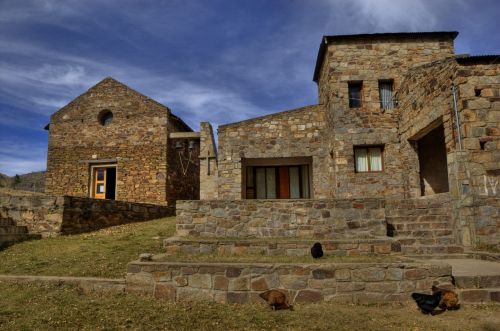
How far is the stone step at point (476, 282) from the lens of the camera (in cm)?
556

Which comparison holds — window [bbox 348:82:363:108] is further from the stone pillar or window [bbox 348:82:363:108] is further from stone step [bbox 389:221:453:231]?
stone step [bbox 389:221:453:231]

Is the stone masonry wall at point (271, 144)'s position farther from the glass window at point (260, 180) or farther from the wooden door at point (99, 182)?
the wooden door at point (99, 182)

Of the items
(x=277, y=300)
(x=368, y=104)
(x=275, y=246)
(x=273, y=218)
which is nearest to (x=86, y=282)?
(x=277, y=300)

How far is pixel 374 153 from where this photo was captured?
44.0 ft

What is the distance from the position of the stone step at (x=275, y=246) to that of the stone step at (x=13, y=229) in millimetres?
4861

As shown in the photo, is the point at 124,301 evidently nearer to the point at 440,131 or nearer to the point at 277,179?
the point at 277,179

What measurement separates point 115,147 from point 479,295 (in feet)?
51.3

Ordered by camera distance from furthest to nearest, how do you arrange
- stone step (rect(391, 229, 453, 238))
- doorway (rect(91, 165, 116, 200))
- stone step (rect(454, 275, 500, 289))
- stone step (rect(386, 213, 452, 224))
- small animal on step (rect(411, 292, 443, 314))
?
doorway (rect(91, 165, 116, 200))
stone step (rect(386, 213, 452, 224))
stone step (rect(391, 229, 453, 238))
stone step (rect(454, 275, 500, 289))
small animal on step (rect(411, 292, 443, 314))

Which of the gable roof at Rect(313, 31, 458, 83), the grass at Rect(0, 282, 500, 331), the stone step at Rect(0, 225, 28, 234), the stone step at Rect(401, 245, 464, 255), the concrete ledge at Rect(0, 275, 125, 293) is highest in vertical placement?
the gable roof at Rect(313, 31, 458, 83)

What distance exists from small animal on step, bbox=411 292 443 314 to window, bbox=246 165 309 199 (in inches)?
415

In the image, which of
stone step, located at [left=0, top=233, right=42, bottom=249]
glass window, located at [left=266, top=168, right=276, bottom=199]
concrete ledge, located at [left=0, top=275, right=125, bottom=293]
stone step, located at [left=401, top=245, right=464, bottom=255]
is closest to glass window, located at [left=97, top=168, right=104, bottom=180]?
stone step, located at [left=0, top=233, right=42, bottom=249]

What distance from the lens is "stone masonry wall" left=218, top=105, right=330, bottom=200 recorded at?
46.3 ft

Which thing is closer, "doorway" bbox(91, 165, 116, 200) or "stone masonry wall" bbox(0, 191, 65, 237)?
"stone masonry wall" bbox(0, 191, 65, 237)

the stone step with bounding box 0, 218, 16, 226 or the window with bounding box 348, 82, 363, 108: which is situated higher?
the window with bounding box 348, 82, 363, 108
